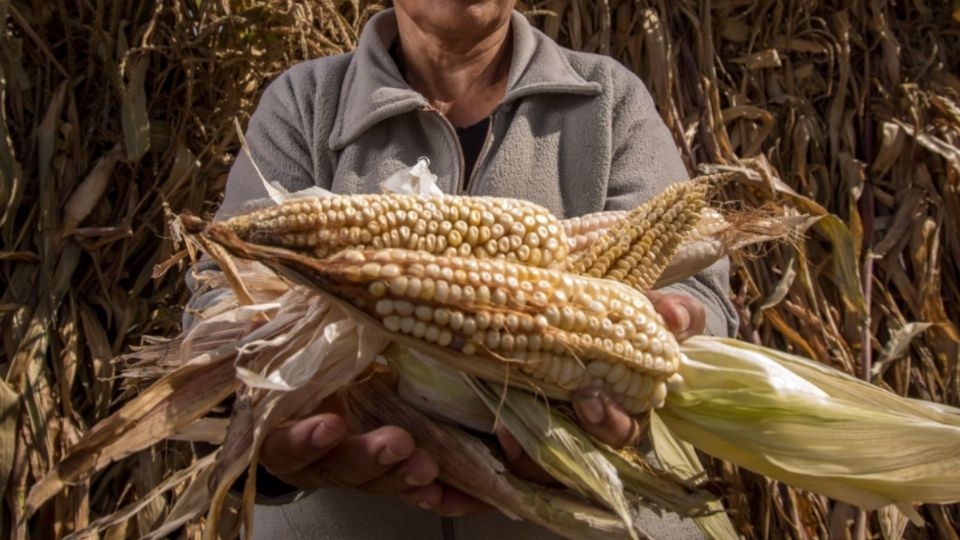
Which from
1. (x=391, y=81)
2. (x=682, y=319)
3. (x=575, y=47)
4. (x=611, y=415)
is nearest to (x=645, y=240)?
(x=682, y=319)

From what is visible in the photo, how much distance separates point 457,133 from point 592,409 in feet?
2.18

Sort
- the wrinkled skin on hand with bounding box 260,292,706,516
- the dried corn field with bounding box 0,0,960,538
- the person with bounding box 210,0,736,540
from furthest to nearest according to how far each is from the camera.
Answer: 1. the dried corn field with bounding box 0,0,960,538
2. the person with bounding box 210,0,736,540
3. the wrinkled skin on hand with bounding box 260,292,706,516

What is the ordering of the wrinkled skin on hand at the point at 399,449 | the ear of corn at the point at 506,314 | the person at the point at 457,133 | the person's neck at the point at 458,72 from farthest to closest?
Result: the person's neck at the point at 458,72 → the person at the point at 457,133 → the wrinkled skin on hand at the point at 399,449 → the ear of corn at the point at 506,314

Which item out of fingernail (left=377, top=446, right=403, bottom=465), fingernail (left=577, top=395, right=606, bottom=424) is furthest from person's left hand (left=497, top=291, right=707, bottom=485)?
fingernail (left=377, top=446, right=403, bottom=465)

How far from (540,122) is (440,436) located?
0.63 m

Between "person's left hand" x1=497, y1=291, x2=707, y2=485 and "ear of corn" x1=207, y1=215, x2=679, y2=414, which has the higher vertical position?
"ear of corn" x1=207, y1=215, x2=679, y2=414

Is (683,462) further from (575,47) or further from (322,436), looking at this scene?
(575,47)

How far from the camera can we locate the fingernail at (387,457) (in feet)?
3.51

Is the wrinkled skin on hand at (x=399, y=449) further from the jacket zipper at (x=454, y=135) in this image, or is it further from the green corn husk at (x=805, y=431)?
the jacket zipper at (x=454, y=135)

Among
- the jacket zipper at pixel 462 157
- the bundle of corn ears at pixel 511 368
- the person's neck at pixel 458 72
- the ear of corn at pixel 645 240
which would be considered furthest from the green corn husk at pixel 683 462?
the person's neck at pixel 458 72

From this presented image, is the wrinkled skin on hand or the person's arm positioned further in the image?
the person's arm

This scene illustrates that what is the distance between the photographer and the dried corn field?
6.81ft

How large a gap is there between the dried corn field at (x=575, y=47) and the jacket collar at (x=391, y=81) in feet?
1.92

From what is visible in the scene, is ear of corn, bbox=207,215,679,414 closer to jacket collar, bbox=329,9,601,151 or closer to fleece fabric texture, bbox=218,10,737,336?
fleece fabric texture, bbox=218,10,737,336
